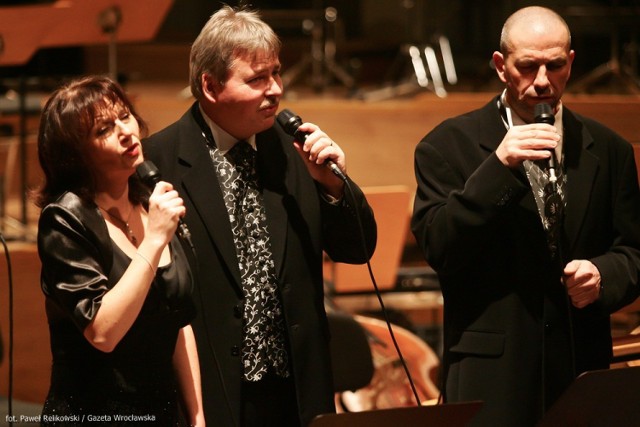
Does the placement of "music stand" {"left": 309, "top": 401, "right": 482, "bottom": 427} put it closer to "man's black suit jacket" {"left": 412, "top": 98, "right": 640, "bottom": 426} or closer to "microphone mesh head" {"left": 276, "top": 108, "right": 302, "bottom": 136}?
"man's black suit jacket" {"left": 412, "top": 98, "right": 640, "bottom": 426}

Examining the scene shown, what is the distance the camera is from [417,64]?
735cm

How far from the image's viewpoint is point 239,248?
259 cm

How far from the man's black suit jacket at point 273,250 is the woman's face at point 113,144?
0.22 meters

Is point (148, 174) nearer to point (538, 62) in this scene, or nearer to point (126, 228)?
point (126, 228)

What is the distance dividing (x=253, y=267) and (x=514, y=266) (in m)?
0.65

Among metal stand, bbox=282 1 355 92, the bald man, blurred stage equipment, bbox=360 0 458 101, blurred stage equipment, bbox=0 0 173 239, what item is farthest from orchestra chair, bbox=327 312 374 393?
metal stand, bbox=282 1 355 92

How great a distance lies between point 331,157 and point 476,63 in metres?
5.48

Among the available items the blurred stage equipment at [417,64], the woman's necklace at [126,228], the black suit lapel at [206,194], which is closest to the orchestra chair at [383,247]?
the blurred stage equipment at [417,64]

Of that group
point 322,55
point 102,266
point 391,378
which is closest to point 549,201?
point 102,266

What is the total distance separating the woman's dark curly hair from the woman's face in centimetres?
1

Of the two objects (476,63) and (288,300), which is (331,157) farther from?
(476,63)

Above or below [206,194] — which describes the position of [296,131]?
above

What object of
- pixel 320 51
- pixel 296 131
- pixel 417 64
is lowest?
pixel 320 51

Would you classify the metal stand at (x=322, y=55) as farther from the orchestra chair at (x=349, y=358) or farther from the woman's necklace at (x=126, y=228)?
the woman's necklace at (x=126, y=228)
